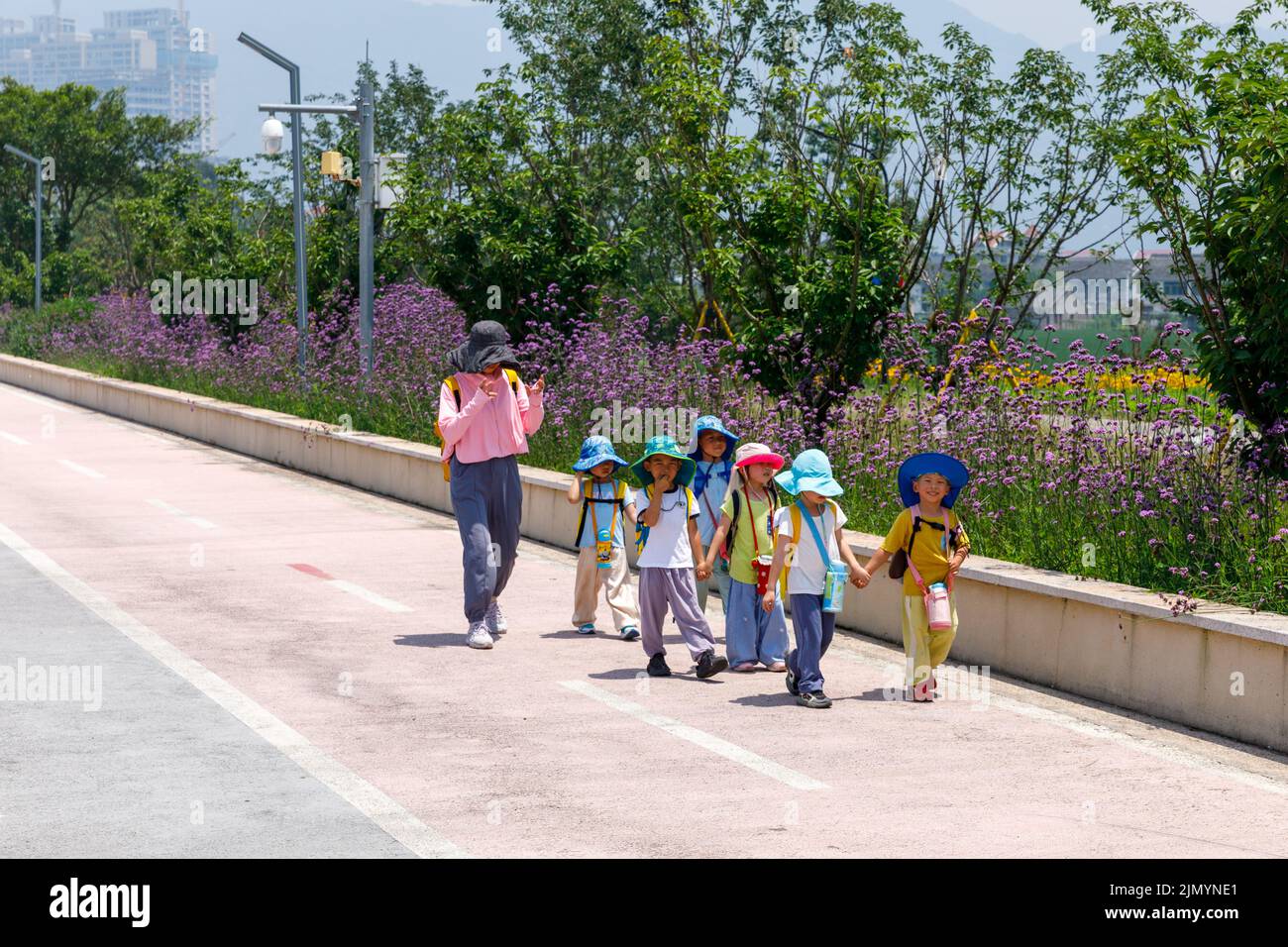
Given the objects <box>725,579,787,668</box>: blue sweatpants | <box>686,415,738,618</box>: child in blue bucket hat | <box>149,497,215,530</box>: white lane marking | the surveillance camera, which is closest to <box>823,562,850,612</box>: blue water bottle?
<box>725,579,787,668</box>: blue sweatpants

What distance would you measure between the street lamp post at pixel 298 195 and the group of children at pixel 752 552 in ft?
45.0

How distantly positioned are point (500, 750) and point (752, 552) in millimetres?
2225

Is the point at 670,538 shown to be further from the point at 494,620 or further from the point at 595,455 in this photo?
the point at 494,620

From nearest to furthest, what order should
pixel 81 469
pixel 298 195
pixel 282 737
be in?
pixel 282 737 → pixel 81 469 → pixel 298 195

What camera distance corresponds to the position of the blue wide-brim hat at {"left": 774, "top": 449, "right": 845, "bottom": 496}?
9156mm

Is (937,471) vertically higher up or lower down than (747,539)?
higher up

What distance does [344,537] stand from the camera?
15531 mm

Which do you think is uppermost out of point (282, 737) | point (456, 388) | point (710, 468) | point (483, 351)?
point (483, 351)

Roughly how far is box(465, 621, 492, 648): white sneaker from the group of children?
31.0 inches

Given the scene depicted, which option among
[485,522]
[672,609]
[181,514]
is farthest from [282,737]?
[181,514]

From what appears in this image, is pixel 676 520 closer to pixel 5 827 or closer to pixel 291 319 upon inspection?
pixel 5 827

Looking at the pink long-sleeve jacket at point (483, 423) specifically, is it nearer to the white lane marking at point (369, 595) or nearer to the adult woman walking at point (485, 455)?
the adult woman walking at point (485, 455)

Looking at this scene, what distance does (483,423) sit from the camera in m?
11.0

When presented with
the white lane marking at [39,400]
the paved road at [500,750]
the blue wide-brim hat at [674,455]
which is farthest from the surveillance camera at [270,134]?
the blue wide-brim hat at [674,455]
